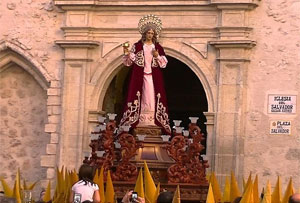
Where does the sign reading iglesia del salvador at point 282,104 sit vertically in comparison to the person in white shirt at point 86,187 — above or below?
above

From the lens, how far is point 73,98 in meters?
17.6

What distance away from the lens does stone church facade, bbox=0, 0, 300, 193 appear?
16.8m

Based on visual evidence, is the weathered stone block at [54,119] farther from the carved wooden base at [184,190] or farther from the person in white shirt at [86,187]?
the person in white shirt at [86,187]

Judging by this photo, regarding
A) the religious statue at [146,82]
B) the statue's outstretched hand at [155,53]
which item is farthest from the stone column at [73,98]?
the statue's outstretched hand at [155,53]

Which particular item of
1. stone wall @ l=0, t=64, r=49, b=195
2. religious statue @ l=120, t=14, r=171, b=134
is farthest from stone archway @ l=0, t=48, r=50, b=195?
religious statue @ l=120, t=14, r=171, b=134

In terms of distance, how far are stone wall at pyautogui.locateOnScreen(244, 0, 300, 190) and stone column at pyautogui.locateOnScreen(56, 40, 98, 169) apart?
9.04 feet

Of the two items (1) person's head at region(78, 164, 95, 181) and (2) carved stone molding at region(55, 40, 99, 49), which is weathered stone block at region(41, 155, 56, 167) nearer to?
(2) carved stone molding at region(55, 40, 99, 49)

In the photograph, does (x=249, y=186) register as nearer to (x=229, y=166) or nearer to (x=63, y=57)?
(x=229, y=166)

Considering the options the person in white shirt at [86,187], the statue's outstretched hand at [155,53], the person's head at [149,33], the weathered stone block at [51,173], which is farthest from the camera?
the weathered stone block at [51,173]

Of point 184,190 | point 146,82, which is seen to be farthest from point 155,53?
point 184,190

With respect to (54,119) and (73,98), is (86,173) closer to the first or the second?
(73,98)

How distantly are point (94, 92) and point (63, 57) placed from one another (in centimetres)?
82

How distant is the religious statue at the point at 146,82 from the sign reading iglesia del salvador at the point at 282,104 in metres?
3.81

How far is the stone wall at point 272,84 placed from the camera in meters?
16.7
